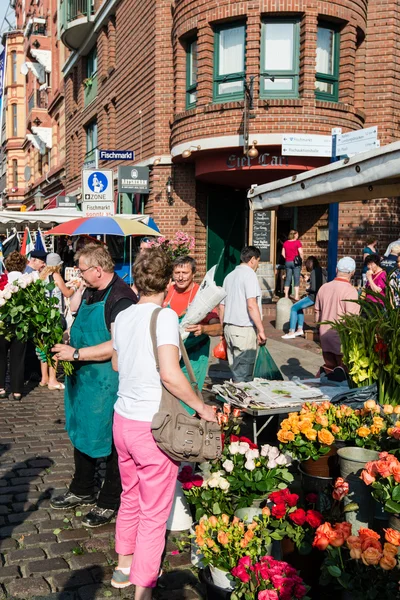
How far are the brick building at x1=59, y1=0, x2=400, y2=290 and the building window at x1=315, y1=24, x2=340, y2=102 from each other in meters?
0.03

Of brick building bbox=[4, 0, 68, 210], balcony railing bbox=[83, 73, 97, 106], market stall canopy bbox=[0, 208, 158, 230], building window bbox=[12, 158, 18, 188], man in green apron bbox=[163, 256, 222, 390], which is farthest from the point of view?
building window bbox=[12, 158, 18, 188]

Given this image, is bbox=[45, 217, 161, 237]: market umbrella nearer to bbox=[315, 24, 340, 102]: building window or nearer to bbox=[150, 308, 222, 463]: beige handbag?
bbox=[315, 24, 340, 102]: building window

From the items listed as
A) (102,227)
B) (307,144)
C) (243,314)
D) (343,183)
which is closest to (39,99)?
(102,227)

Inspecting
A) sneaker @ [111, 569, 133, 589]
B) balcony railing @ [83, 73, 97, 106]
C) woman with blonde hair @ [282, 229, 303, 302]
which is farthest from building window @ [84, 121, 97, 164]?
sneaker @ [111, 569, 133, 589]

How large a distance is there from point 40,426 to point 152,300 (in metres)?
4.05

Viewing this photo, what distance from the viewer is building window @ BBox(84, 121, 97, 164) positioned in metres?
24.5

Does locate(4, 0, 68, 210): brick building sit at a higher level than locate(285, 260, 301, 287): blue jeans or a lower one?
higher

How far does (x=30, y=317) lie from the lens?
198 inches

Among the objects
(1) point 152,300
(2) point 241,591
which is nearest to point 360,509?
(2) point 241,591

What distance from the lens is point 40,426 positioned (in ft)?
21.9

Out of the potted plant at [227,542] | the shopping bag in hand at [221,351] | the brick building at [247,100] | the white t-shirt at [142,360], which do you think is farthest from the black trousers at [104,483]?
the brick building at [247,100]

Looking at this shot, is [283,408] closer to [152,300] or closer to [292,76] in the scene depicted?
[152,300]

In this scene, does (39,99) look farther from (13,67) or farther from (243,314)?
(243,314)

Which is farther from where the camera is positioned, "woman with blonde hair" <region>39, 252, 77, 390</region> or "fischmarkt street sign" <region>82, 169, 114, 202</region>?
"fischmarkt street sign" <region>82, 169, 114, 202</region>
